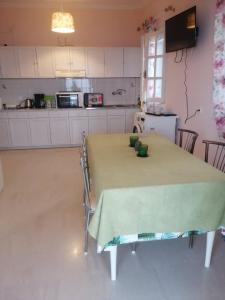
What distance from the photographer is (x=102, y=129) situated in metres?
5.40

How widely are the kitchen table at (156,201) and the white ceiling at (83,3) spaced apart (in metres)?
4.41

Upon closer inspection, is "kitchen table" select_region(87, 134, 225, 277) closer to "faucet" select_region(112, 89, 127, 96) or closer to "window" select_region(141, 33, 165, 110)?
"window" select_region(141, 33, 165, 110)

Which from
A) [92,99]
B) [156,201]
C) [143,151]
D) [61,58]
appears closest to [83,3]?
[61,58]

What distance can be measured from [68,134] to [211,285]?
13.7 feet

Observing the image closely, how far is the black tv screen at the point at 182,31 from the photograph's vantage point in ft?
10.2

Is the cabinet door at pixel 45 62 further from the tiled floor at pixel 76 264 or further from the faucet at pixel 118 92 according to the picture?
the tiled floor at pixel 76 264

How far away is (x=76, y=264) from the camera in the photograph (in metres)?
1.98

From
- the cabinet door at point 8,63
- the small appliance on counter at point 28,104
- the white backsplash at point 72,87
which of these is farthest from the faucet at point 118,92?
the cabinet door at point 8,63

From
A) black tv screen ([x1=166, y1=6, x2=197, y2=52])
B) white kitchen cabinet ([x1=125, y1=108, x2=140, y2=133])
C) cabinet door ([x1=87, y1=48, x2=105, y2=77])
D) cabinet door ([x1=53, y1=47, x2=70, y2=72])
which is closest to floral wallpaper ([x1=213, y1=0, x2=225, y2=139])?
black tv screen ([x1=166, y1=6, x2=197, y2=52])

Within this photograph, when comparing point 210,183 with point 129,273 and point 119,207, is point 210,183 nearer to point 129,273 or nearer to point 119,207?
point 119,207

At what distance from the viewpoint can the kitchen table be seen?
1.58 metres

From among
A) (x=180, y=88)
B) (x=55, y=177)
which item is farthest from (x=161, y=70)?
(x=55, y=177)

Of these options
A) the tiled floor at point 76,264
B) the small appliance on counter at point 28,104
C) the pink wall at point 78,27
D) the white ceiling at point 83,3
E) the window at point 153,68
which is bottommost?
the tiled floor at point 76,264

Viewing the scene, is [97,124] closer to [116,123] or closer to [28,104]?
[116,123]
